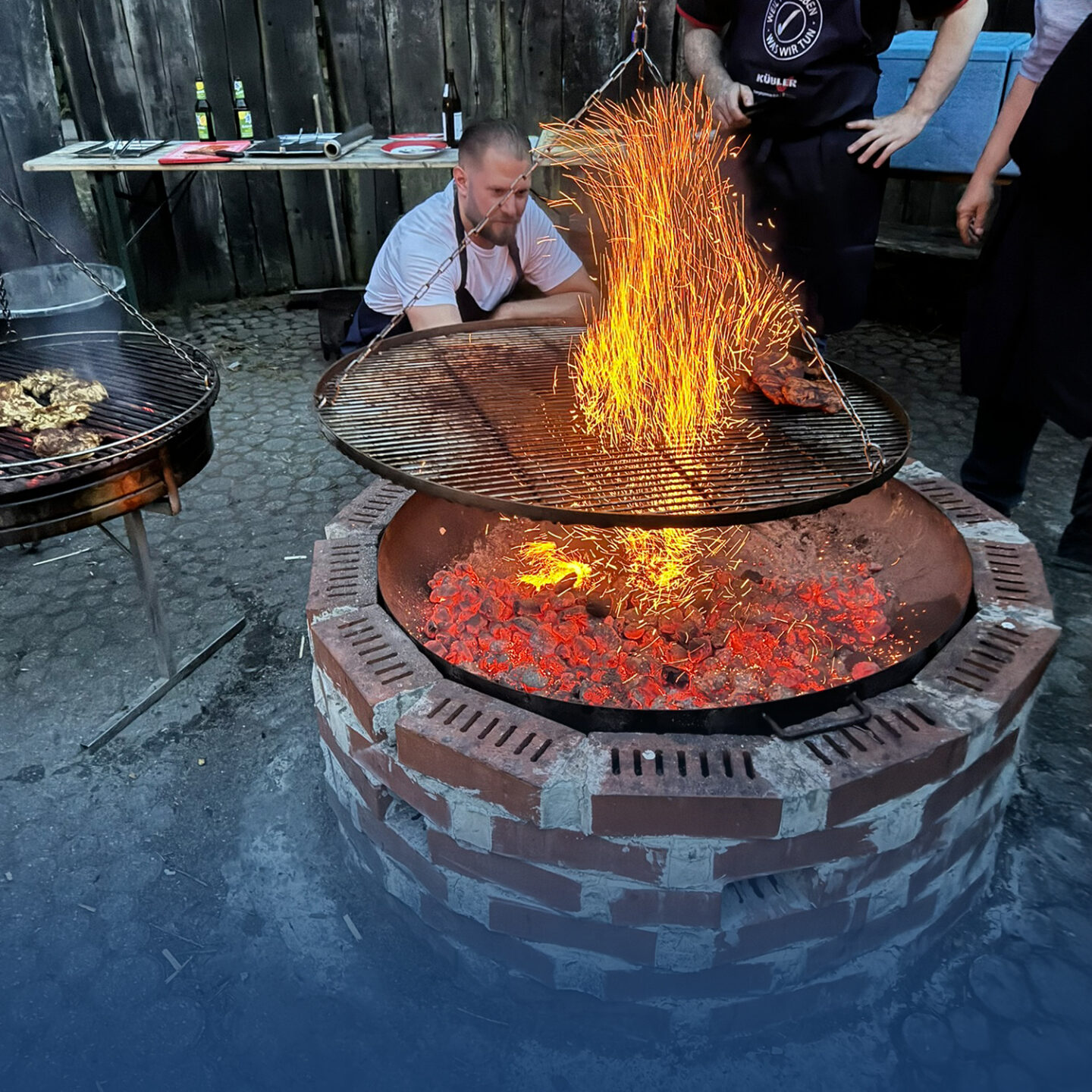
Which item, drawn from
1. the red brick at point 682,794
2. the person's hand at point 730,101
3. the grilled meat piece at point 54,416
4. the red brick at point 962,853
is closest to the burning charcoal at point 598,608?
the red brick at point 682,794

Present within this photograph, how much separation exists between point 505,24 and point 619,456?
6.34m

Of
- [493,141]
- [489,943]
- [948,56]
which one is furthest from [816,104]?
[489,943]

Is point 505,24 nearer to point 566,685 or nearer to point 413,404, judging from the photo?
point 413,404

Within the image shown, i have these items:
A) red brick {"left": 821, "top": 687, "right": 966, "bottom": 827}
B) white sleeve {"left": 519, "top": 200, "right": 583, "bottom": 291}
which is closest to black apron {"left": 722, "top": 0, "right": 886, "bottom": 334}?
white sleeve {"left": 519, "top": 200, "right": 583, "bottom": 291}

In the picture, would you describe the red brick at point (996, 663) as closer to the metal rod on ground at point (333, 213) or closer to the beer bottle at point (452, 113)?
the beer bottle at point (452, 113)

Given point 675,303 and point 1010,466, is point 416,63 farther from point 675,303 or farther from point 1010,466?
point 1010,466

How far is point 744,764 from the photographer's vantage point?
2.04 m

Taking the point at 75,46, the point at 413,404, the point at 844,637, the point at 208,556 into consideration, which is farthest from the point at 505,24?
the point at 844,637

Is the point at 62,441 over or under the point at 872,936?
over

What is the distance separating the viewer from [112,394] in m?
3.12

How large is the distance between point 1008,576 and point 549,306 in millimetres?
2626

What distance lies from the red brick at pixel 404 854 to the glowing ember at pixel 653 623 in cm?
51

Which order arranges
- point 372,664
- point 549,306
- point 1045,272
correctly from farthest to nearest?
1. point 549,306
2. point 1045,272
3. point 372,664

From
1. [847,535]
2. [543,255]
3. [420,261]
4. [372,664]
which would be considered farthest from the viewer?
[543,255]
